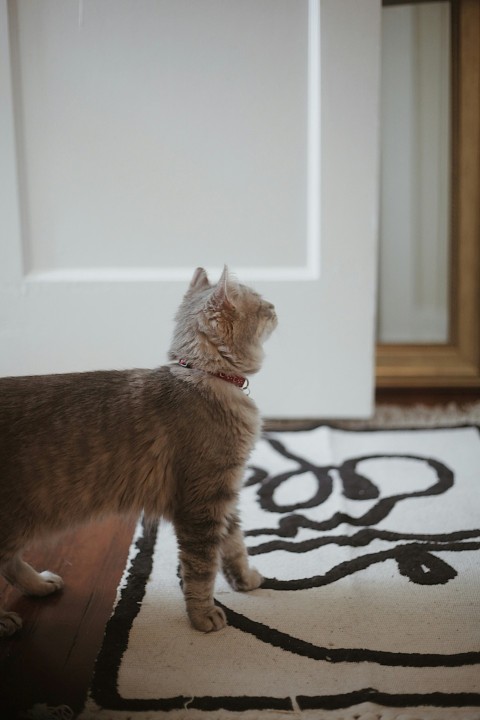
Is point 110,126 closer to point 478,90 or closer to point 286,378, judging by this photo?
point 286,378

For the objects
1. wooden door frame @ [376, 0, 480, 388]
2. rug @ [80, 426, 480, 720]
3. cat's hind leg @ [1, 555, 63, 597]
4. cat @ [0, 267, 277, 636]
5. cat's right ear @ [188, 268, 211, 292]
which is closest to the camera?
rug @ [80, 426, 480, 720]

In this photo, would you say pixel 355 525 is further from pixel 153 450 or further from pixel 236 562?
pixel 153 450

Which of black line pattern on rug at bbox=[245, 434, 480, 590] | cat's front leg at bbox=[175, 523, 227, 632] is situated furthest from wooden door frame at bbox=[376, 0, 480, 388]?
cat's front leg at bbox=[175, 523, 227, 632]

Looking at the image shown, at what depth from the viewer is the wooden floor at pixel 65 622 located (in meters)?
0.96

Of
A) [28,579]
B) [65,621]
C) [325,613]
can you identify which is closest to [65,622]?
[65,621]

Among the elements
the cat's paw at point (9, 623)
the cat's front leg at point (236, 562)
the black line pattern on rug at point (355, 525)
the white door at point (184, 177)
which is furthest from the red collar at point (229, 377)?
the white door at point (184, 177)

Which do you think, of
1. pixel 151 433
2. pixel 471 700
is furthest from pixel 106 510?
pixel 471 700

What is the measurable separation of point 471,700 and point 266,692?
273 mm

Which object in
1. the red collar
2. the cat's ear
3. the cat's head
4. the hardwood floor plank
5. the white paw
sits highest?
the cat's ear

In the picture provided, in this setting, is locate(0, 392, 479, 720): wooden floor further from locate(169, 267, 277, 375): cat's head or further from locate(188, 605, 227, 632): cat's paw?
locate(169, 267, 277, 375): cat's head

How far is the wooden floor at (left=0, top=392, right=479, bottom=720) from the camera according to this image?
96 cm

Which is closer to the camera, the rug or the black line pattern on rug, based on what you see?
the rug

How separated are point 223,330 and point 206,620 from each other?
1.53ft

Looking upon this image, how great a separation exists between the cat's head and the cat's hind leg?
1.43ft
